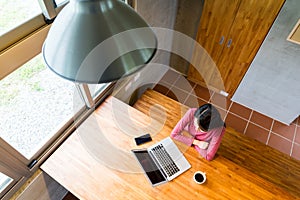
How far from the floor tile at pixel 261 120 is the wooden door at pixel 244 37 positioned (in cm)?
46

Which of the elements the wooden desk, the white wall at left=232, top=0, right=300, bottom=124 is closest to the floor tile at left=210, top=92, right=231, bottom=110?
the white wall at left=232, top=0, right=300, bottom=124

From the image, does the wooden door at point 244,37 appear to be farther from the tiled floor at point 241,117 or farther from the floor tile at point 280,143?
the floor tile at point 280,143

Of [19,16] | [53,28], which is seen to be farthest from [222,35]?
[53,28]

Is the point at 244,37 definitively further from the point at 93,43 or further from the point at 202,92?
the point at 93,43

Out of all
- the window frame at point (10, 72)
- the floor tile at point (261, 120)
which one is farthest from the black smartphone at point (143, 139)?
the floor tile at point (261, 120)

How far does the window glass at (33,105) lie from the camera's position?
125cm

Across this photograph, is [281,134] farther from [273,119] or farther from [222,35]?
[222,35]

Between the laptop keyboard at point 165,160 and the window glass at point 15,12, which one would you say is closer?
the window glass at point 15,12

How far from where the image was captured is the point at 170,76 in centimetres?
324

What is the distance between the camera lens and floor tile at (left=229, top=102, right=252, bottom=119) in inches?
108

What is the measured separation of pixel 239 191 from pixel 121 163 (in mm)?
903

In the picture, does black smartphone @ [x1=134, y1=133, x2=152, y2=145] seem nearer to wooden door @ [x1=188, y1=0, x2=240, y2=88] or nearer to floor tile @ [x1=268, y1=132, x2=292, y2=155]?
wooden door @ [x1=188, y1=0, x2=240, y2=88]

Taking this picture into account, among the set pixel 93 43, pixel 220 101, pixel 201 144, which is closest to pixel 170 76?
→ pixel 220 101

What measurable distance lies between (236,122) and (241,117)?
13 centimetres
